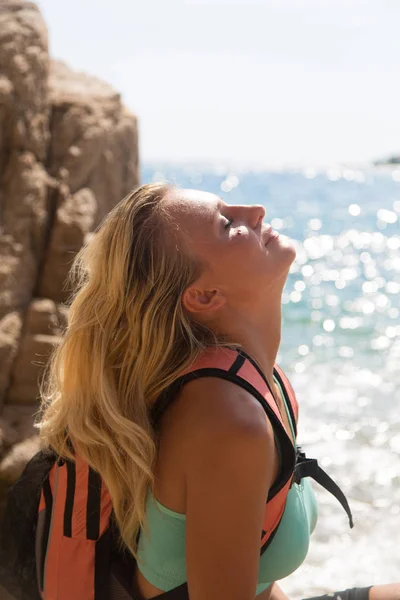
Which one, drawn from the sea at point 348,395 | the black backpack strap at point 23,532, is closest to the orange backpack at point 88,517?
the black backpack strap at point 23,532

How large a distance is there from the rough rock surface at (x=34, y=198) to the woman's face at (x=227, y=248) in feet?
7.47

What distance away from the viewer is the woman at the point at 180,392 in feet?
5.93

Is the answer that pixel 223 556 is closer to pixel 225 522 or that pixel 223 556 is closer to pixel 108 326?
pixel 225 522

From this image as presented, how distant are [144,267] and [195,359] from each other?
29 cm

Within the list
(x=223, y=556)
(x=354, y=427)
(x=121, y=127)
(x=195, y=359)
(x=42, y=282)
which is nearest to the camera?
(x=223, y=556)

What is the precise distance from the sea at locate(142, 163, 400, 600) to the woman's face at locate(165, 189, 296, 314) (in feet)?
0.90

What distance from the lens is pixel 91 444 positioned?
2.05 meters

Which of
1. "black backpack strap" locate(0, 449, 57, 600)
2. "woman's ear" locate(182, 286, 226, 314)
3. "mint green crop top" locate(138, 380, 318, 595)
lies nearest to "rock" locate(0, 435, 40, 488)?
"black backpack strap" locate(0, 449, 57, 600)

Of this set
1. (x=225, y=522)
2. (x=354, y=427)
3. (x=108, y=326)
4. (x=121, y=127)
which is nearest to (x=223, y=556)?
(x=225, y=522)

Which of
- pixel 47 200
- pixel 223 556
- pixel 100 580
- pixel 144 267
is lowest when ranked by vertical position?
pixel 47 200

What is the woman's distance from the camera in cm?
181

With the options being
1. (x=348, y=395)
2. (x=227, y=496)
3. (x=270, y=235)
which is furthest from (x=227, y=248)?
(x=348, y=395)

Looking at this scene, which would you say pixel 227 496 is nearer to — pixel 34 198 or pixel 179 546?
pixel 179 546

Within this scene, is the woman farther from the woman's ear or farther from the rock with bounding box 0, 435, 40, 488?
the rock with bounding box 0, 435, 40, 488
